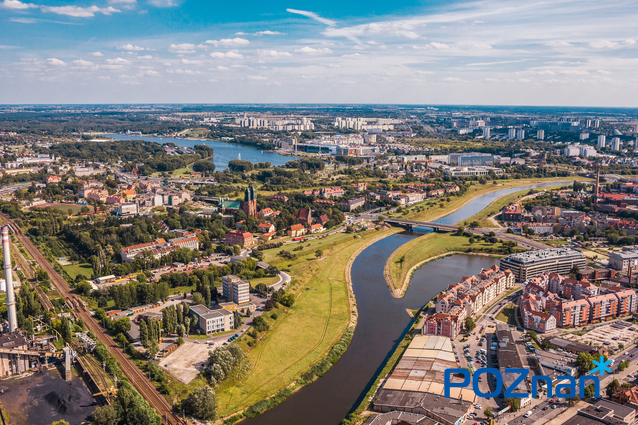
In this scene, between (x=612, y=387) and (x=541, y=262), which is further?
(x=541, y=262)

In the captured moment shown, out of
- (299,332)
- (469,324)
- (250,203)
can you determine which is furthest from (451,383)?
(250,203)

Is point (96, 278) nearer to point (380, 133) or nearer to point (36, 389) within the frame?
point (36, 389)

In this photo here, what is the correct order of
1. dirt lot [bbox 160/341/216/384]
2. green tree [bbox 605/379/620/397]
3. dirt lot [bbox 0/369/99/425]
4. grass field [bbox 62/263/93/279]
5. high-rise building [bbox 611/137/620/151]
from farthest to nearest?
high-rise building [bbox 611/137/620/151]
grass field [bbox 62/263/93/279]
dirt lot [bbox 160/341/216/384]
green tree [bbox 605/379/620/397]
dirt lot [bbox 0/369/99/425]

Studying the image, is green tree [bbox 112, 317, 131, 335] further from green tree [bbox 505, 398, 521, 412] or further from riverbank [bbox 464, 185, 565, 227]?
riverbank [bbox 464, 185, 565, 227]

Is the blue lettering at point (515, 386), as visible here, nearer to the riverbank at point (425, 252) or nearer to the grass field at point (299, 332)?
the grass field at point (299, 332)

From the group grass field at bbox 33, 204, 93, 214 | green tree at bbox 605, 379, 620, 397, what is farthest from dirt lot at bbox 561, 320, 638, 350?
grass field at bbox 33, 204, 93, 214

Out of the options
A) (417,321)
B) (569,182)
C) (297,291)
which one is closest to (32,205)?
(297,291)

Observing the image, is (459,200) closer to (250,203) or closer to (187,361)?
(250,203)
